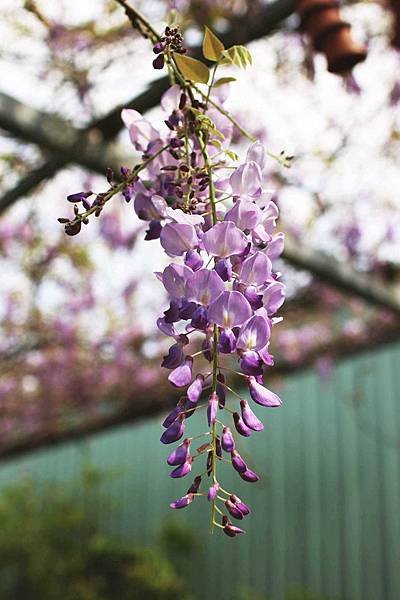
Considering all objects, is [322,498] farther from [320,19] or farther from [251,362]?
[251,362]

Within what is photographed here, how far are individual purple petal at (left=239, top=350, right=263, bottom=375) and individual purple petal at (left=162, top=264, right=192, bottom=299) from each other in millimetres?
63

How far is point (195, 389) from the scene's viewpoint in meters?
0.57

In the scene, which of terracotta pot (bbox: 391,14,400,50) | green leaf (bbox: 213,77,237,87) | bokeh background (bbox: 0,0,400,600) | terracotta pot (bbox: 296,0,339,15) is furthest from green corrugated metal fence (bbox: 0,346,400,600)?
green leaf (bbox: 213,77,237,87)

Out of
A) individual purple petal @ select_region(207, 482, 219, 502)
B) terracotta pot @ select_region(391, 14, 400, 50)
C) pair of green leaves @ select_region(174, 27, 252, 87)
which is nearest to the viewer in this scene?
individual purple petal @ select_region(207, 482, 219, 502)

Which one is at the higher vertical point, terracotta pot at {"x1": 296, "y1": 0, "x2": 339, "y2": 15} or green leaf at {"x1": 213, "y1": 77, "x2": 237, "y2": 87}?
terracotta pot at {"x1": 296, "y1": 0, "x2": 339, "y2": 15}

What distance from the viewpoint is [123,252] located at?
10.7 ft

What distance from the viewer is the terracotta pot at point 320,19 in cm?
126

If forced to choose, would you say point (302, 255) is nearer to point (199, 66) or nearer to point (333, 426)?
point (199, 66)

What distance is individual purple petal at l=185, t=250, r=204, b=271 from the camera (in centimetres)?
57

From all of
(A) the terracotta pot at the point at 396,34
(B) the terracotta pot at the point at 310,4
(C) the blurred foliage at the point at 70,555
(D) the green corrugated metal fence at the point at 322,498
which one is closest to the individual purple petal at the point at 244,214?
(B) the terracotta pot at the point at 310,4

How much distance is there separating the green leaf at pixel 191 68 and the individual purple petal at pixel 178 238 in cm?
13

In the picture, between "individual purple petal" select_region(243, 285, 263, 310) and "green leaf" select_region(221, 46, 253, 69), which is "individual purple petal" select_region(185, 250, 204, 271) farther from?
"green leaf" select_region(221, 46, 253, 69)

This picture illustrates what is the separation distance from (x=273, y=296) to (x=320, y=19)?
0.83 metres

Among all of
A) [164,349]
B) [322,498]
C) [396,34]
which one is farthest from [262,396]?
[322,498]
